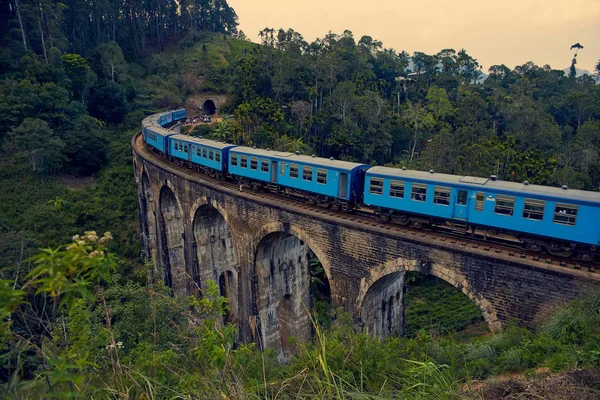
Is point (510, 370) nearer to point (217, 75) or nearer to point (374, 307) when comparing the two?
point (374, 307)

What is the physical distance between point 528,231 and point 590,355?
4.47 meters

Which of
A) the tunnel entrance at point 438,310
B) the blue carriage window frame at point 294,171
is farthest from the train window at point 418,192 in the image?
the tunnel entrance at point 438,310

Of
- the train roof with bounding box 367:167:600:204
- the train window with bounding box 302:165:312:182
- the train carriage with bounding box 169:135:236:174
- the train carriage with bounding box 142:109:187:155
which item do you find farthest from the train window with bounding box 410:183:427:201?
the train carriage with bounding box 142:109:187:155

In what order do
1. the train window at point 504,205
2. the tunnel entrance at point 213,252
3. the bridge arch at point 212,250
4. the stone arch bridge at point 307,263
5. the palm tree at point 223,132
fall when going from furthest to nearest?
the palm tree at point 223,132, the tunnel entrance at point 213,252, the bridge arch at point 212,250, the train window at point 504,205, the stone arch bridge at point 307,263

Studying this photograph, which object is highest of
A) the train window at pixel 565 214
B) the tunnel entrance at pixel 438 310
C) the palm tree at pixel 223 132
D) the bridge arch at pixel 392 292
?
the train window at pixel 565 214

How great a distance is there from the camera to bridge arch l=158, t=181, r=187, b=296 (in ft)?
92.3

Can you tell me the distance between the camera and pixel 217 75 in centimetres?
6481

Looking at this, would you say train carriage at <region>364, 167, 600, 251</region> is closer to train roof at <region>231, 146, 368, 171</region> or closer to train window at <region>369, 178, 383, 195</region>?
train window at <region>369, 178, 383, 195</region>

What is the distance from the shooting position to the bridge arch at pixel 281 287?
19.1m

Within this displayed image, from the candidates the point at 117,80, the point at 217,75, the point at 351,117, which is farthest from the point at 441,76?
the point at 117,80

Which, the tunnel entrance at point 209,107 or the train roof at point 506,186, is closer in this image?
the train roof at point 506,186

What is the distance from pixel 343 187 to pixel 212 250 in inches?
480

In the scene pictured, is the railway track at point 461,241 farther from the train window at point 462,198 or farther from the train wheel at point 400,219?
the train window at point 462,198

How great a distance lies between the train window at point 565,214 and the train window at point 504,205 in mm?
1148
